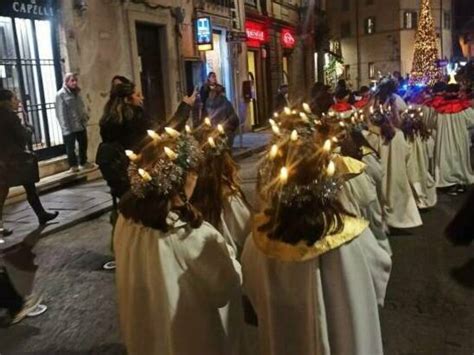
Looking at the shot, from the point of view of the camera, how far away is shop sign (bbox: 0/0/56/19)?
1117 cm

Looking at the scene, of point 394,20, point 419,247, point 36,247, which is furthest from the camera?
point 394,20

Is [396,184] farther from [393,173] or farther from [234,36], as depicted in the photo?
[234,36]

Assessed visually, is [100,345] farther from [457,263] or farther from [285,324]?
[457,263]

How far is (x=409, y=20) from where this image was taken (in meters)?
53.8

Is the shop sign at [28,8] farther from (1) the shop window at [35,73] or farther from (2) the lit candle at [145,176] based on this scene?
(2) the lit candle at [145,176]

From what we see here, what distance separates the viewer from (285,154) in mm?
2873

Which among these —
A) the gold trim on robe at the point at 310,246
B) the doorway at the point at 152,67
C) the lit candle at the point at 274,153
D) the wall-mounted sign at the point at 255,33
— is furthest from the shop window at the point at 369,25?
the gold trim on robe at the point at 310,246

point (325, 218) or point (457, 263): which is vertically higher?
point (325, 218)

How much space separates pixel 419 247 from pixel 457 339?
7.66 ft

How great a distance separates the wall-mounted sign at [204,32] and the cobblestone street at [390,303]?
12225 millimetres

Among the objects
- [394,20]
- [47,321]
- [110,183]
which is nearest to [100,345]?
[47,321]

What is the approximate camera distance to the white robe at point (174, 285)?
9.34 ft

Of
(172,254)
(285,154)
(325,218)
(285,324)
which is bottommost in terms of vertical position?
(285,324)

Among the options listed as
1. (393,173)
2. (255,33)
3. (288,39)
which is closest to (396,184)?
(393,173)
